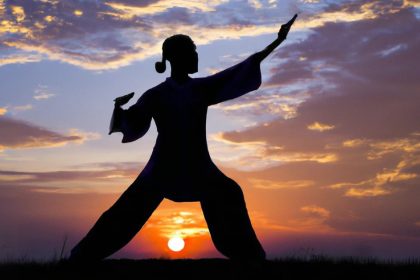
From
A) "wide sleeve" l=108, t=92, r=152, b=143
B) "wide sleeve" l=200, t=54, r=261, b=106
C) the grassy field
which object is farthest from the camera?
"wide sleeve" l=200, t=54, r=261, b=106

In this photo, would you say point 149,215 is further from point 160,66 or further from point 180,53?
point 180,53

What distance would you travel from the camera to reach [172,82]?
984cm

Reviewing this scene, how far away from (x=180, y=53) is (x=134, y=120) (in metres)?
1.18

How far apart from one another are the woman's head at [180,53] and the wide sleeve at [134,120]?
0.60 metres

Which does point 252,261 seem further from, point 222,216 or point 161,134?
point 161,134

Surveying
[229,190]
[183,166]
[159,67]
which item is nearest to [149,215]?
[183,166]

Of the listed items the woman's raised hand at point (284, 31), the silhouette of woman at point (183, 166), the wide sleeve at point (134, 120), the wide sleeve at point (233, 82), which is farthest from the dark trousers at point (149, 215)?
the woman's raised hand at point (284, 31)

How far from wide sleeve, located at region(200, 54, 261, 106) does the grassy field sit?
7.76 feet

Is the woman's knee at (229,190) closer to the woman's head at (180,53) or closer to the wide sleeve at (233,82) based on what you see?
the wide sleeve at (233,82)

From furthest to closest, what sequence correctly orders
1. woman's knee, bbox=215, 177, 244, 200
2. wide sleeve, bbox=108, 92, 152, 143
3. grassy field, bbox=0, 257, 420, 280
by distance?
wide sleeve, bbox=108, 92, 152, 143
woman's knee, bbox=215, 177, 244, 200
grassy field, bbox=0, 257, 420, 280

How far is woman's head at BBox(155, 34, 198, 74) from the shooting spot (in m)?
9.77

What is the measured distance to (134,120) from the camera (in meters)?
9.98

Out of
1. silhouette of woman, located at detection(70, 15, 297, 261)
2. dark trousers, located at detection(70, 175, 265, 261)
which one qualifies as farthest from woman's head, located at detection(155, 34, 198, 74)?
dark trousers, located at detection(70, 175, 265, 261)

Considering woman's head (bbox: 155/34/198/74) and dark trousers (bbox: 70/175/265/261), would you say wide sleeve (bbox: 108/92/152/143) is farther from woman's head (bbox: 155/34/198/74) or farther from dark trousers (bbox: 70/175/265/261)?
dark trousers (bbox: 70/175/265/261)
